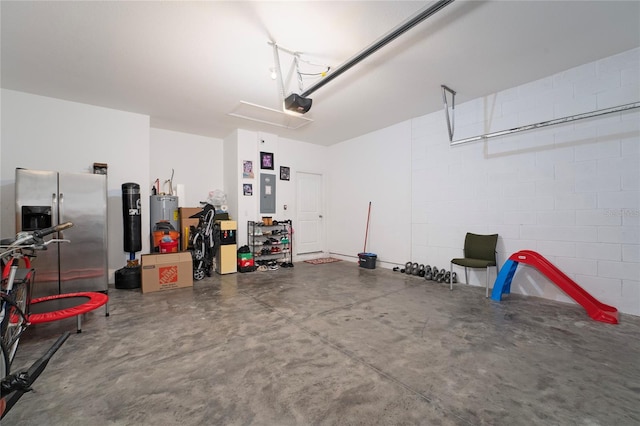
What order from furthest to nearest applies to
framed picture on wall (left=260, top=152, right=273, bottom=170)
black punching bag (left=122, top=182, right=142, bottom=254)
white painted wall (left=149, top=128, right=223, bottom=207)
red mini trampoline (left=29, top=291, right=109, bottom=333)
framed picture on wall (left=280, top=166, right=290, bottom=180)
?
framed picture on wall (left=280, top=166, right=290, bottom=180) < framed picture on wall (left=260, top=152, right=273, bottom=170) < white painted wall (left=149, top=128, right=223, bottom=207) < black punching bag (left=122, top=182, right=142, bottom=254) < red mini trampoline (left=29, top=291, right=109, bottom=333)

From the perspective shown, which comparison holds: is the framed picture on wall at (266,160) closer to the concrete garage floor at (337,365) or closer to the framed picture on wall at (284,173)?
the framed picture on wall at (284,173)

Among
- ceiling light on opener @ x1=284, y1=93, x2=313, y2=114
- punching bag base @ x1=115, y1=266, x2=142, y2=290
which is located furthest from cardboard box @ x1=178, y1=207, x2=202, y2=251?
ceiling light on opener @ x1=284, y1=93, x2=313, y2=114

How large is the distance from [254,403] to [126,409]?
797 mm

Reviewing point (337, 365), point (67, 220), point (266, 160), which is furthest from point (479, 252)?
point (67, 220)

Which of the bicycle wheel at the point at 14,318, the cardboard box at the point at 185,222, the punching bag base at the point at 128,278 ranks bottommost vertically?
the punching bag base at the point at 128,278

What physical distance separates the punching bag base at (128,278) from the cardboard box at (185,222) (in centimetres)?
120

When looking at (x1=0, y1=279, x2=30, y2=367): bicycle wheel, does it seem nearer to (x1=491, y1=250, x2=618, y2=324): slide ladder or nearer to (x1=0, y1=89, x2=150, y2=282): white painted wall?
(x1=0, y1=89, x2=150, y2=282): white painted wall

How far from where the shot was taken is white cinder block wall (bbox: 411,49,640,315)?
10.4 ft

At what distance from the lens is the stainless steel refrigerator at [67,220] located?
336 centimetres

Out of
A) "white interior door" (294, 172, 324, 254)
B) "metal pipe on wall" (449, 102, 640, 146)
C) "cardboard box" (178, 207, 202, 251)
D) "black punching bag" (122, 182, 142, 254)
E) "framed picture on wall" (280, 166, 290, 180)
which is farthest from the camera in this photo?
"white interior door" (294, 172, 324, 254)

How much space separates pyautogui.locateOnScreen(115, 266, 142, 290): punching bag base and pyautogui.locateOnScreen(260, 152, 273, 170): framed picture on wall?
10.7 ft

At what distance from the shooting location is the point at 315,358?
2213 mm

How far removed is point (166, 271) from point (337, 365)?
332cm

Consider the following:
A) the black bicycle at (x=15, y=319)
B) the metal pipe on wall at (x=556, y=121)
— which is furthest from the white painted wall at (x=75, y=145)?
the metal pipe on wall at (x=556, y=121)
